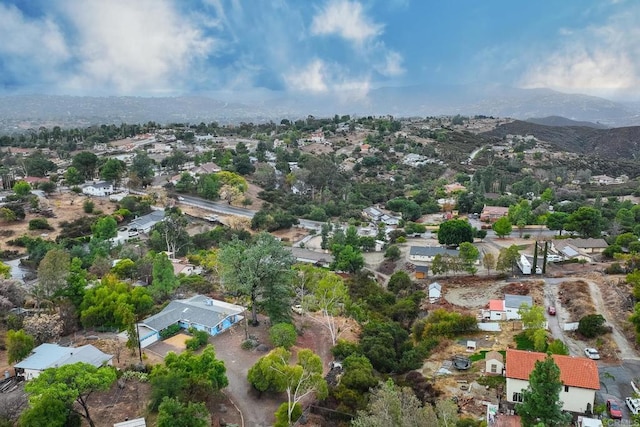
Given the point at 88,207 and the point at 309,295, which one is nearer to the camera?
the point at 309,295

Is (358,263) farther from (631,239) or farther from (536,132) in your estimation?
(536,132)

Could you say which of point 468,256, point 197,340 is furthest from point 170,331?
point 468,256

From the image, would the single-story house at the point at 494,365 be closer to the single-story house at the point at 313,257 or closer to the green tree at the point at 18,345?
the green tree at the point at 18,345

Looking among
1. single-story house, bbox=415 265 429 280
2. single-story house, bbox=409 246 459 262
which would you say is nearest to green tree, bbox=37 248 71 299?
single-story house, bbox=415 265 429 280

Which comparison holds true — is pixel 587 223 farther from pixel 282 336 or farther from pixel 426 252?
pixel 282 336

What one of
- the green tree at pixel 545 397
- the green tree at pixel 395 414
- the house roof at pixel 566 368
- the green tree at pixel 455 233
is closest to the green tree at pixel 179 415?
the green tree at pixel 395 414

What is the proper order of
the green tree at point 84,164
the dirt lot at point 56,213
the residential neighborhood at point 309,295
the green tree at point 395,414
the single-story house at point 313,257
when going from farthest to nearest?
the green tree at point 84,164 → the dirt lot at point 56,213 → the single-story house at point 313,257 → the residential neighborhood at point 309,295 → the green tree at point 395,414
